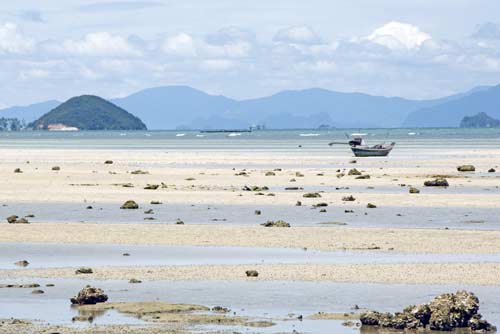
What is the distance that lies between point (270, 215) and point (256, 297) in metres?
17.3

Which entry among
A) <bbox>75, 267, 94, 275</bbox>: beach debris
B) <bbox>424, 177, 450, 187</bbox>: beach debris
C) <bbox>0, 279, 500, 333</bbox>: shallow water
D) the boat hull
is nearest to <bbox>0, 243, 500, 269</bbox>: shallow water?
<bbox>75, 267, 94, 275</bbox>: beach debris

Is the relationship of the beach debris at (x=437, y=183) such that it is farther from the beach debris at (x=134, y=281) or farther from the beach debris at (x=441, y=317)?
the beach debris at (x=441, y=317)

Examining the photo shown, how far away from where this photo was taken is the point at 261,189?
162ft

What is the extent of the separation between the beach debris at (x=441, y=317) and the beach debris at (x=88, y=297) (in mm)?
4550

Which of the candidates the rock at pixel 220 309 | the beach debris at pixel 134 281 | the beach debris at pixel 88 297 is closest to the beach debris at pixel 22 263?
the beach debris at pixel 134 281

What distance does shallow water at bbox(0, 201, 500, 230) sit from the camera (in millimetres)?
34344

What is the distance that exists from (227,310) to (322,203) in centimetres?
2276

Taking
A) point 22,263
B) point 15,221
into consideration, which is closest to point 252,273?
point 22,263

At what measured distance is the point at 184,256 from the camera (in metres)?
25.8

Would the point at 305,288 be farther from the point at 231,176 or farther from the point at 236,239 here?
the point at 231,176

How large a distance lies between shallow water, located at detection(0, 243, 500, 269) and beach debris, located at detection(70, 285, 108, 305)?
16.8 ft

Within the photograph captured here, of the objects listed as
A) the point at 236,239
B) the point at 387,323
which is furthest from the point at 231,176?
the point at 387,323

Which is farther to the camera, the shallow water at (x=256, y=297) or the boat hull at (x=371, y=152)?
the boat hull at (x=371, y=152)

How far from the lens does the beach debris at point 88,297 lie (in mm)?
18797
